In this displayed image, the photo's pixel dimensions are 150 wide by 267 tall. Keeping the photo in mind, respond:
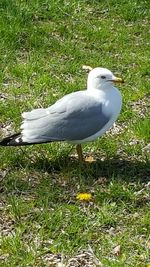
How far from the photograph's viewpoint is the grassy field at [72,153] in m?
4.09

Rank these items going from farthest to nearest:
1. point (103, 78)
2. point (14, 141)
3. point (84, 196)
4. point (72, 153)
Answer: point (72, 153), point (103, 78), point (14, 141), point (84, 196)

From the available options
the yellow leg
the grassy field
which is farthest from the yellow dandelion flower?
the yellow leg

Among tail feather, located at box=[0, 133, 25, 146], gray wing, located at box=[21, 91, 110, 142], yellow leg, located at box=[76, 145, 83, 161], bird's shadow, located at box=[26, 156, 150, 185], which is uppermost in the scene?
gray wing, located at box=[21, 91, 110, 142]

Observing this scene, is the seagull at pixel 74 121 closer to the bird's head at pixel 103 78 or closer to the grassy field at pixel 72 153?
the bird's head at pixel 103 78

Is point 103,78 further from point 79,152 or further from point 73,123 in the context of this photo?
point 79,152

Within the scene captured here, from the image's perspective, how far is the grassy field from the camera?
409 centimetres

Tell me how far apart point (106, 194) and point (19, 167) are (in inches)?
30.4

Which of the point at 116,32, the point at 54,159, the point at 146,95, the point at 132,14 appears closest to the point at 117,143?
the point at 54,159

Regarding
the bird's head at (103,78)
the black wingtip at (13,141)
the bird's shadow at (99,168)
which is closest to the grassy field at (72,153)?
the bird's shadow at (99,168)

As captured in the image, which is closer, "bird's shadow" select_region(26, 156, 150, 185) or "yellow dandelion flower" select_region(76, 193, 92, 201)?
"yellow dandelion flower" select_region(76, 193, 92, 201)

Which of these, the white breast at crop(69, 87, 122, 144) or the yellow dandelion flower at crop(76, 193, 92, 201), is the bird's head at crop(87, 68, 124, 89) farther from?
the yellow dandelion flower at crop(76, 193, 92, 201)

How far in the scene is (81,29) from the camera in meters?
7.38

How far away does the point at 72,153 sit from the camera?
16.9ft

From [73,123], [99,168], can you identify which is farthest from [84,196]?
[73,123]
